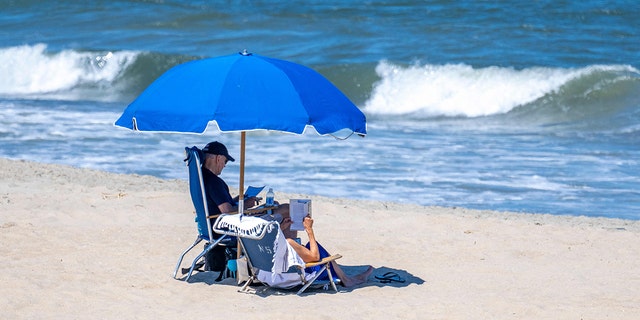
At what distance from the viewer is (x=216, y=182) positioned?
23.4 ft

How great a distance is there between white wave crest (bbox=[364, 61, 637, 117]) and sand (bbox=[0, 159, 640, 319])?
9.25 m

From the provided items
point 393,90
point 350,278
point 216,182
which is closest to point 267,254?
point 216,182

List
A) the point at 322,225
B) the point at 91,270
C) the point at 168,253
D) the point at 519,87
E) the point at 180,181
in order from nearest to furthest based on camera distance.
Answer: the point at 91,270 < the point at 168,253 < the point at 322,225 < the point at 180,181 < the point at 519,87

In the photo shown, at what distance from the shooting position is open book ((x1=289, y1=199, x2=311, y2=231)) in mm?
7055

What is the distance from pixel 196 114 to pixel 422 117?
12842 millimetres

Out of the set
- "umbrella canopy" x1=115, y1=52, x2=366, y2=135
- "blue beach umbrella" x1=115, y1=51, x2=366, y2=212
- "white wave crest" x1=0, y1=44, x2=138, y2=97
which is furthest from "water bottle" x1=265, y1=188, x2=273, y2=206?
"white wave crest" x1=0, y1=44, x2=138, y2=97

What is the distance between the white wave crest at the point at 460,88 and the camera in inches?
781

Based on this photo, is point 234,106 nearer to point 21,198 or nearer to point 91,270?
point 91,270

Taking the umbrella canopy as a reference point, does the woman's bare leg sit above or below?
below

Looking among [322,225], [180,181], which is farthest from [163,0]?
[322,225]

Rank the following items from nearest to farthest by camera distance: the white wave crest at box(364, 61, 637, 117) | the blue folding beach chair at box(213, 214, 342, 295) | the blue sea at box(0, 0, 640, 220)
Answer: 1. the blue folding beach chair at box(213, 214, 342, 295)
2. the blue sea at box(0, 0, 640, 220)
3. the white wave crest at box(364, 61, 637, 117)

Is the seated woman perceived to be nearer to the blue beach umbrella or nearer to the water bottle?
the water bottle

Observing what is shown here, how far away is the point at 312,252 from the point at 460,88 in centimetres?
1413

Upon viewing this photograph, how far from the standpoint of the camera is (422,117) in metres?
19.0
